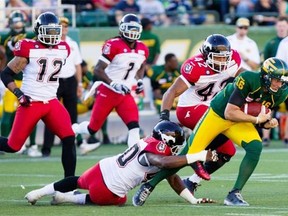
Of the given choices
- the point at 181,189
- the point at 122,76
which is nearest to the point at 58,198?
the point at 181,189

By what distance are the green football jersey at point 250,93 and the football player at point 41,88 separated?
1700 millimetres

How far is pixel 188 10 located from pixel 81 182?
11366mm

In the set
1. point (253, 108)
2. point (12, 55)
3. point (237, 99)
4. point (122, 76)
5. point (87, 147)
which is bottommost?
point (87, 147)

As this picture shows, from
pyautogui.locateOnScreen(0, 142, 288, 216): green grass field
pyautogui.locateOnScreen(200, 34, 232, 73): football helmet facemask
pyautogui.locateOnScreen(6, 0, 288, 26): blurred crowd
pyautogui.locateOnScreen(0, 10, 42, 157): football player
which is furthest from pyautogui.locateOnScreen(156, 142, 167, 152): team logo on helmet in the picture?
pyautogui.locateOnScreen(6, 0, 288, 26): blurred crowd

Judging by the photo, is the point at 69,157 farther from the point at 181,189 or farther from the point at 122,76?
the point at 122,76

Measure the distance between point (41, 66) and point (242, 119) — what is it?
8.03 feet

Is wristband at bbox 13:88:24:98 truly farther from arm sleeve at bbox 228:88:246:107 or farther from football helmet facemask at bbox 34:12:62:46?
arm sleeve at bbox 228:88:246:107

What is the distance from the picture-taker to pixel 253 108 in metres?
8.84

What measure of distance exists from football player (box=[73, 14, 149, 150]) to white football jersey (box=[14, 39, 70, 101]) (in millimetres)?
2014

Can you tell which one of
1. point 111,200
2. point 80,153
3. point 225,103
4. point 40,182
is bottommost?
point 80,153

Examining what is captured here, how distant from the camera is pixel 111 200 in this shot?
28.8 feet

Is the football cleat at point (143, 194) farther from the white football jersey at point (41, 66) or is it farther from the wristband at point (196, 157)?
the white football jersey at point (41, 66)

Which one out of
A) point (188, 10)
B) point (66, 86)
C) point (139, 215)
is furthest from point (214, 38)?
point (188, 10)

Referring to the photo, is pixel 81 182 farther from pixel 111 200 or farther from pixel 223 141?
pixel 223 141
